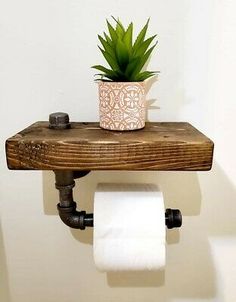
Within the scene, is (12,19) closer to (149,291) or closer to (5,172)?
(5,172)

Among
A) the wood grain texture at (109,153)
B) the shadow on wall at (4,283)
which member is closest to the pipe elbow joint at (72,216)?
the wood grain texture at (109,153)

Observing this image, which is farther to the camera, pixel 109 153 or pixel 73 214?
pixel 73 214

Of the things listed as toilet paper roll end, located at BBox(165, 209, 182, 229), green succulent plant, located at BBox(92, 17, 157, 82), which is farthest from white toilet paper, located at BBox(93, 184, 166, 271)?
green succulent plant, located at BBox(92, 17, 157, 82)

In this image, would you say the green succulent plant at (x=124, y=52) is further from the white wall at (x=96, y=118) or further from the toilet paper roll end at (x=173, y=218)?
the toilet paper roll end at (x=173, y=218)

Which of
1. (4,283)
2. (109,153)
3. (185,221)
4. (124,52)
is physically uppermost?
(124,52)

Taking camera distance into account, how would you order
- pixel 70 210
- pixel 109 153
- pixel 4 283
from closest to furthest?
pixel 109 153, pixel 70 210, pixel 4 283

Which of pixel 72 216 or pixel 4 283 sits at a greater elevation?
pixel 72 216

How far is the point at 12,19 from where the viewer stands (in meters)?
0.51

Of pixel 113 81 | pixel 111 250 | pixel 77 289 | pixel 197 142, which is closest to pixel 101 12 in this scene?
pixel 113 81

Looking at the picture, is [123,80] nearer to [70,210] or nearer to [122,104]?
[122,104]

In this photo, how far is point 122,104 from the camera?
0.44 m

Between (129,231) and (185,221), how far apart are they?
0.58 feet

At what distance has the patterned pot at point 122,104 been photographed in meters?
0.43

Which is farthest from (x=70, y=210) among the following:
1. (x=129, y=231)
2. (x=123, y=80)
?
(x=123, y=80)
